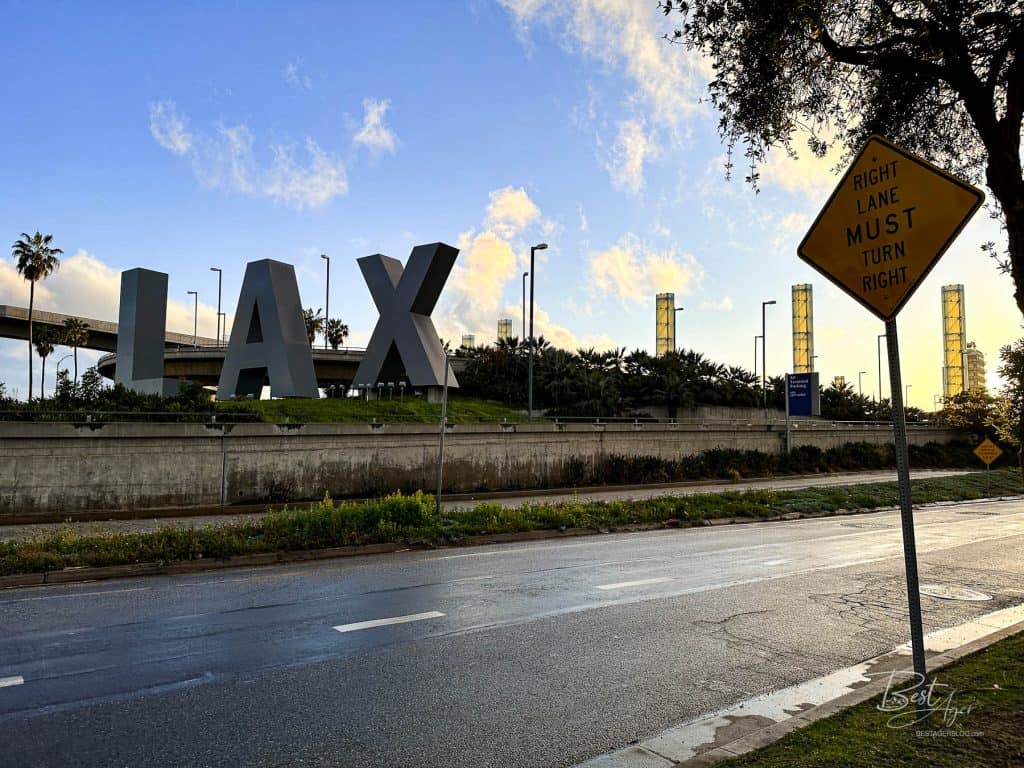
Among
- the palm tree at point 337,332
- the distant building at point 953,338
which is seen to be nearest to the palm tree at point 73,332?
the palm tree at point 337,332

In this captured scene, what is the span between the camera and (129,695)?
5.54 metres

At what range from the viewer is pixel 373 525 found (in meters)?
14.4

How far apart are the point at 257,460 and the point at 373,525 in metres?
9.80

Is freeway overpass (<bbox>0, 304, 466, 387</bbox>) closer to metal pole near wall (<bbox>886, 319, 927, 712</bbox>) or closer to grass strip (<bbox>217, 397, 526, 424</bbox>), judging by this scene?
grass strip (<bbox>217, 397, 526, 424</bbox>)

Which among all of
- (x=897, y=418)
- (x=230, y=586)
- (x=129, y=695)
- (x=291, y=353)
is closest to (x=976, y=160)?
(x=897, y=418)

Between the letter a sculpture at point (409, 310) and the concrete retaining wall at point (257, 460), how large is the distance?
10.9 metres

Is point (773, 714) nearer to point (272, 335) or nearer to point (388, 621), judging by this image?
point (388, 621)

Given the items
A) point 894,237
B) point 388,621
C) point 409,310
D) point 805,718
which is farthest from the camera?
point 409,310

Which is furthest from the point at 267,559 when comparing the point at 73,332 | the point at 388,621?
the point at 73,332

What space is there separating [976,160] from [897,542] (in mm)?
9574

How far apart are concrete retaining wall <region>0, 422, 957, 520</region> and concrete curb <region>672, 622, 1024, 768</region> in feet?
65.6

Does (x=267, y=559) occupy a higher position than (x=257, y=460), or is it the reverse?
(x=257, y=460)

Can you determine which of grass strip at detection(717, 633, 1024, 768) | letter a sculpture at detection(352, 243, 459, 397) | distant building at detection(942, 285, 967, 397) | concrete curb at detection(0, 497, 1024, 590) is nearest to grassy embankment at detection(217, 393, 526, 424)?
letter a sculpture at detection(352, 243, 459, 397)

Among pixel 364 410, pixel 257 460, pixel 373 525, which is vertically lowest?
pixel 373 525
